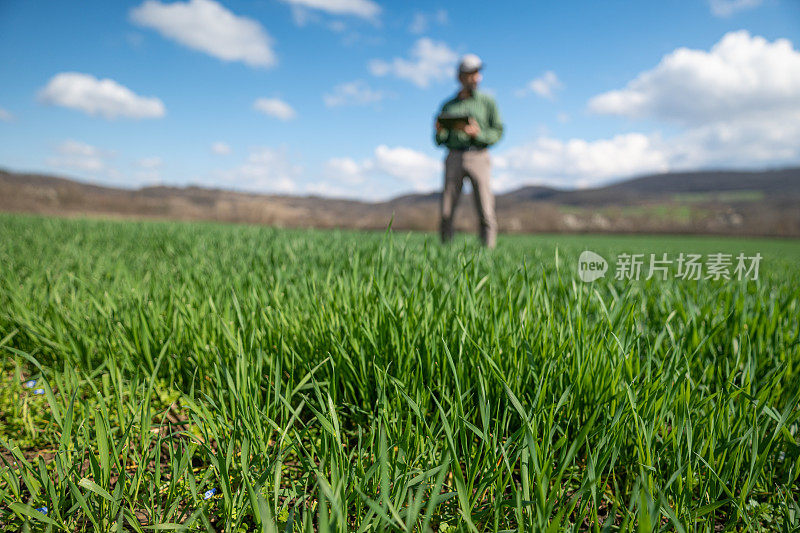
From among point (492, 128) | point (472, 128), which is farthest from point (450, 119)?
point (492, 128)

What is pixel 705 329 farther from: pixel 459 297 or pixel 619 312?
pixel 459 297

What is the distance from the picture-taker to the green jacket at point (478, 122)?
5254 mm

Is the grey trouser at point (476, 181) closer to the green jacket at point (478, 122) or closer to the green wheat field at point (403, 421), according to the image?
the green jacket at point (478, 122)

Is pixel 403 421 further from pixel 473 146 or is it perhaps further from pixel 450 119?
pixel 473 146

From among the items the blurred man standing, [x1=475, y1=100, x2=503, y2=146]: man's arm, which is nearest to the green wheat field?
the blurred man standing

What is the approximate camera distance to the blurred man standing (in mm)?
5230

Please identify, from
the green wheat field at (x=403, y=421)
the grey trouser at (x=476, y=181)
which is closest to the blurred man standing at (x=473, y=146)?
the grey trouser at (x=476, y=181)

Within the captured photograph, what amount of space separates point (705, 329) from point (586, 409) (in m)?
0.82

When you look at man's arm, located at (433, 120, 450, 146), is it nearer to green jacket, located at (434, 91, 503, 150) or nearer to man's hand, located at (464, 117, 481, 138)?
green jacket, located at (434, 91, 503, 150)

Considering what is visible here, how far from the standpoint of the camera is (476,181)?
5285 millimetres

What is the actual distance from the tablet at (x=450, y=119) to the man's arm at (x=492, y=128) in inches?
15.7

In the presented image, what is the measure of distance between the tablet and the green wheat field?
3531 mm

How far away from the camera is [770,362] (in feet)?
5.22

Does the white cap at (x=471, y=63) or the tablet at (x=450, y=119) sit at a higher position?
the white cap at (x=471, y=63)
